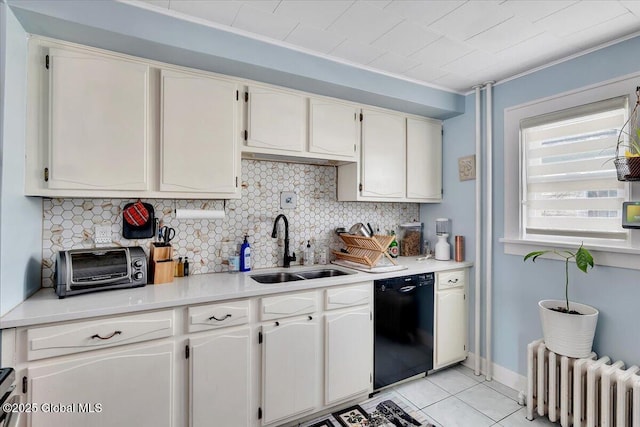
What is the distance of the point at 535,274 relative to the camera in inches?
93.0

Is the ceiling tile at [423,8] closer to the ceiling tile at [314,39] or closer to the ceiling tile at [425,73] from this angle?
the ceiling tile at [314,39]

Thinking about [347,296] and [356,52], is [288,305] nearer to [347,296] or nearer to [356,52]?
[347,296]

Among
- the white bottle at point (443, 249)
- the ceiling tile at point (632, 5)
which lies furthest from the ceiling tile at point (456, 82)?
the white bottle at point (443, 249)

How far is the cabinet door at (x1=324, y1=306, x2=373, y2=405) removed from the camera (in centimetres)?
211

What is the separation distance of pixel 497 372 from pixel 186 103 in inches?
120

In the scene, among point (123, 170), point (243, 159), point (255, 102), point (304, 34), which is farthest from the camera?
point (243, 159)

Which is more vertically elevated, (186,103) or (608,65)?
(608,65)

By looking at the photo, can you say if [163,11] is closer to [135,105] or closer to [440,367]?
[135,105]

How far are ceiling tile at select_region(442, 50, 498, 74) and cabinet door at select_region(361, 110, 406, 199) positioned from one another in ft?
1.89

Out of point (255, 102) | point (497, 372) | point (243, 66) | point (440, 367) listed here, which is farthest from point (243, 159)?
point (497, 372)

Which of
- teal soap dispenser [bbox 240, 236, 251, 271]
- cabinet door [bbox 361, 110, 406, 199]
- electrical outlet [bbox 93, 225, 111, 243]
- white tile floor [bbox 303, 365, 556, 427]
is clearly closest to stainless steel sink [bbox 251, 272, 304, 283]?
teal soap dispenser [bbox 240, 236, 251, 271]

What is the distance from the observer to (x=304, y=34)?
1907 millimetres

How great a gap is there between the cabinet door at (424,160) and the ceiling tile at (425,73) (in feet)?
1.37

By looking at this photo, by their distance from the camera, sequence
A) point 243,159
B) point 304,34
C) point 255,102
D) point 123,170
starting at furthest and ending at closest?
point 243,159
point 255,102
point 304,34
point 123,170
